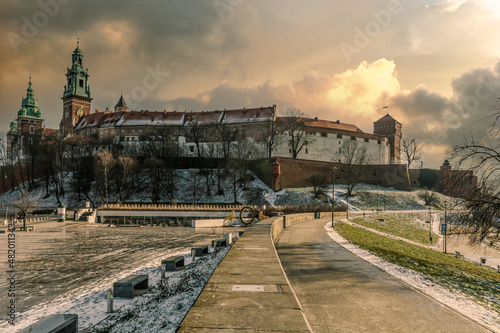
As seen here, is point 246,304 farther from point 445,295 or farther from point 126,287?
point 445,295

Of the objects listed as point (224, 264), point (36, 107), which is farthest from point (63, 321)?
point (36, 107)

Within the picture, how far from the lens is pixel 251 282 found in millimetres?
6617

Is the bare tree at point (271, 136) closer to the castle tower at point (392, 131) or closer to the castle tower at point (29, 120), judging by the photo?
the castle tower at point (392, 131)

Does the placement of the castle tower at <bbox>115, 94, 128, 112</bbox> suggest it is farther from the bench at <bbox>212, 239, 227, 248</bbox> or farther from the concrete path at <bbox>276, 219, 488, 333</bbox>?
the concrete path at <bbox>276, 219, 488, 333</bbox>

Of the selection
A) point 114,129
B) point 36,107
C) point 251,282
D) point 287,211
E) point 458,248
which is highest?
point 36,107

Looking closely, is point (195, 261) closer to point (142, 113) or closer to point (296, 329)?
point (296, 329)

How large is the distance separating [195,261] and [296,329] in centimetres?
1227

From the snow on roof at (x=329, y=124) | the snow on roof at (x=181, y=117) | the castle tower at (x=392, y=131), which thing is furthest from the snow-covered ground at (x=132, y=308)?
the castle tower at (x=392, y=131)

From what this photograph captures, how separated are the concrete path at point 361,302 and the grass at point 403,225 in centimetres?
3116

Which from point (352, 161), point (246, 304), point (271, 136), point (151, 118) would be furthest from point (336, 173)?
point (246, 304)

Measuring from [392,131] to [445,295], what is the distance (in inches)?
4195

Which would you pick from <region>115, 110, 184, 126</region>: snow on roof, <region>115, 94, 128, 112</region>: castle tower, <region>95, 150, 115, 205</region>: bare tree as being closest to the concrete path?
<region>95, 150, 115, 205</region>: bare tree

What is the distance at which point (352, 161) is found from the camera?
290 feet

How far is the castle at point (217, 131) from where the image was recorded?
85250 mm
